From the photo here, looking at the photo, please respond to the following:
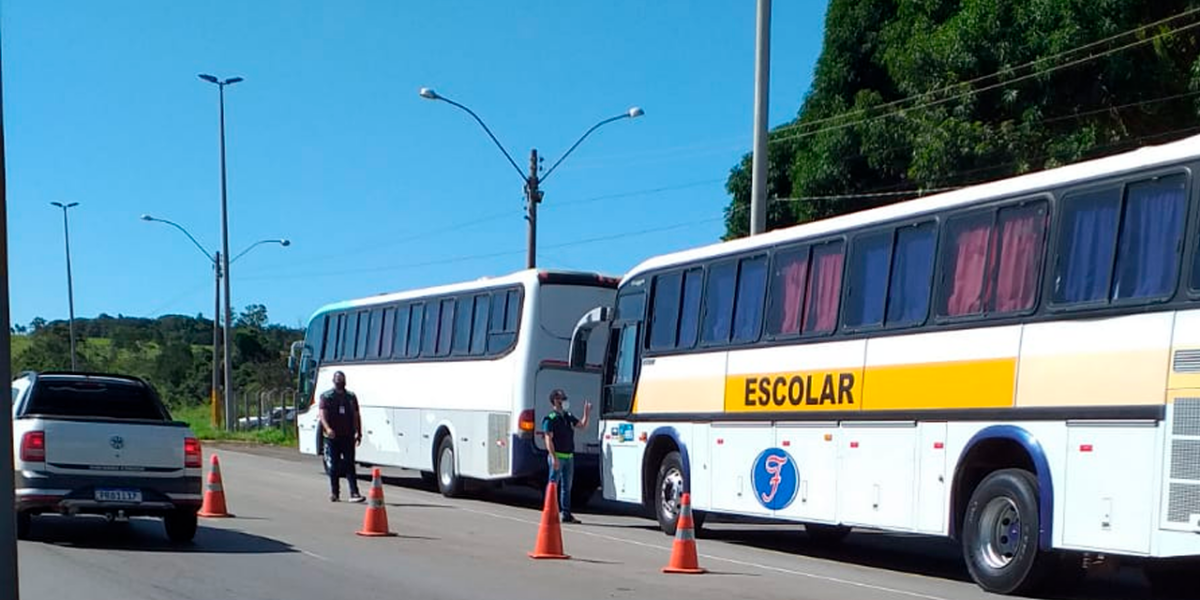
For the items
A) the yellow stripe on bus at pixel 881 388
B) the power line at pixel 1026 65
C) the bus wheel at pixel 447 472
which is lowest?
the bus wheel at pixel 447 472

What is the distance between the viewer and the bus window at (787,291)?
1598cm

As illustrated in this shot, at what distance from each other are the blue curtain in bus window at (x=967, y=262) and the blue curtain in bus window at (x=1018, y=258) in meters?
0.16

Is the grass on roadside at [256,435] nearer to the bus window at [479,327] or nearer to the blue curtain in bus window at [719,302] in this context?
the bus window at [479,327]

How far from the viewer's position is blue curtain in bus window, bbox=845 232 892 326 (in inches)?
577

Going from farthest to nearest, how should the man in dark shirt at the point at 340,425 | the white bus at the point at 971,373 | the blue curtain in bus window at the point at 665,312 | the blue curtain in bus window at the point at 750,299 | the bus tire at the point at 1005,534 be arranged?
the man in dark shirt at the point at 340,425, the blue curtain in bus window at the point at 665,312, the blue curtain in bus window at the point at 750,299, the bus tire at the point at 1005,534, the white bus at the point at 971,373

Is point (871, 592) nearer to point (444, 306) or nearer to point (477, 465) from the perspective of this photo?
point (477, 465)

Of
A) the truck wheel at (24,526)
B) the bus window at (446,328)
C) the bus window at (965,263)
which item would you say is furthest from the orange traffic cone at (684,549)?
the bus window at (446,328)

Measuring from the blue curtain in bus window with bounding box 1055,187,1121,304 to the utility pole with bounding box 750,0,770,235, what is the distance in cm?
864

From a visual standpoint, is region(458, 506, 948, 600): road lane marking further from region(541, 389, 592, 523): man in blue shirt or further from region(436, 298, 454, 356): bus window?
region(436, 298, 454, 356): bus window

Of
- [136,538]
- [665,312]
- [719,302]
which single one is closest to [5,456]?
[136,538]

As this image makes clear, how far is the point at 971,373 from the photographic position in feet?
43.2

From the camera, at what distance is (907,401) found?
1398cm

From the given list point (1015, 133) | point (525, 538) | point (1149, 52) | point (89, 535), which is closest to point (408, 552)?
point (525, 538)

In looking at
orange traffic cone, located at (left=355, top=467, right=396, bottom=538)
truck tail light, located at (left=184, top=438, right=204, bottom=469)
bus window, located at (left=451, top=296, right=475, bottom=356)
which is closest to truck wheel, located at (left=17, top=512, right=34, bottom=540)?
truck tail light, located at (left=184, top=438, right=204, bottom=469)
